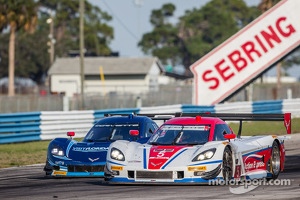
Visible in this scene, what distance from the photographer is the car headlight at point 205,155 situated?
13977 millimetres

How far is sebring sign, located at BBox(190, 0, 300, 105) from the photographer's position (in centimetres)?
3981

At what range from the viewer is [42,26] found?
13338 centimetres

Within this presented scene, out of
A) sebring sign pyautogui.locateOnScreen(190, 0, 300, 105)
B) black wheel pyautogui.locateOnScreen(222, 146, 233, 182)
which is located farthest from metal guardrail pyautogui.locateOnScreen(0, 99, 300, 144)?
black wheel pyautogui.locateOnScreen(222, 146, 233, 182)

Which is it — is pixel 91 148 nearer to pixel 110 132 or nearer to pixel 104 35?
pixel 110 132

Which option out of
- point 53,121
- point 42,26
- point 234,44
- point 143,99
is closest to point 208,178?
point 53,121

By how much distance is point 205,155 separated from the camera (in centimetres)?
1402

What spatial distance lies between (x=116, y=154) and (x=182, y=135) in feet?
3.98

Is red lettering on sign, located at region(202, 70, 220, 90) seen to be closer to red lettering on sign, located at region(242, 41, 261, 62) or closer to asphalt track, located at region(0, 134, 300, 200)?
red lettering on sign, located at region(242, 41, 261, 62)

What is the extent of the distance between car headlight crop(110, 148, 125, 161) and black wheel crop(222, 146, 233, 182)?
1617 mm

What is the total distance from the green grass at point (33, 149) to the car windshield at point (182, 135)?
6.58 m

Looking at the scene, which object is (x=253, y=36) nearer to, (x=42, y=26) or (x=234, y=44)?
(x=234, y=44)

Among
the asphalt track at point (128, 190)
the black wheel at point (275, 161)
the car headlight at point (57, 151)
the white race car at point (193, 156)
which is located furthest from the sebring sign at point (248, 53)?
the white race car at point (193, 156)

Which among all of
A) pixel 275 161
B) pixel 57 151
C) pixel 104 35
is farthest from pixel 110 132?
pixel 104 35

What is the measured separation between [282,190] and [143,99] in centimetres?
3501
